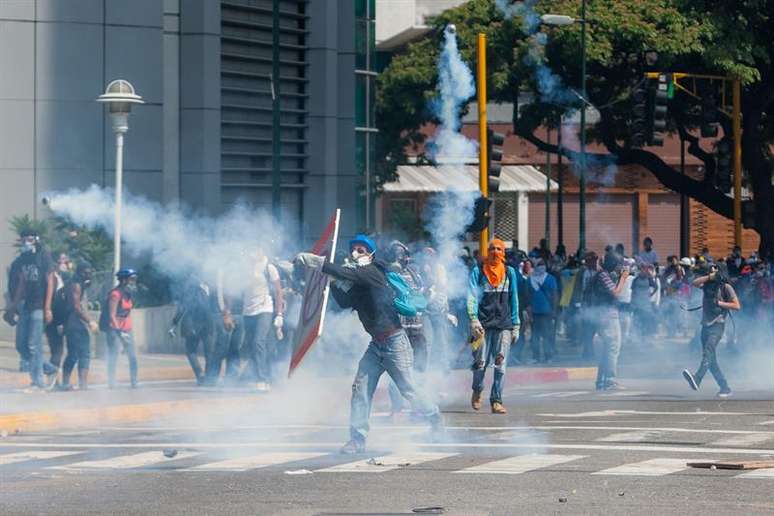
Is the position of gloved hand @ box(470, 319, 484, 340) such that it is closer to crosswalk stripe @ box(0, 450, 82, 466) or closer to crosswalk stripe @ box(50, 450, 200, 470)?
crosswalk stripe @ box(50, 450, 200, 470)

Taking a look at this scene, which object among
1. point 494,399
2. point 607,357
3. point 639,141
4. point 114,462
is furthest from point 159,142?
point 114,462

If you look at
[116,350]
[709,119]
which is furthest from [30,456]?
[709,119]

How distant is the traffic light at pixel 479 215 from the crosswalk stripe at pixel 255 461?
1009cm

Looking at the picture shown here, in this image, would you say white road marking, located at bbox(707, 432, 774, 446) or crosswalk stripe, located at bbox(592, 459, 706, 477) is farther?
white road marking, located at bbox(707, 432, 774, 446)

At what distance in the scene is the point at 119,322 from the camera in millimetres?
20719

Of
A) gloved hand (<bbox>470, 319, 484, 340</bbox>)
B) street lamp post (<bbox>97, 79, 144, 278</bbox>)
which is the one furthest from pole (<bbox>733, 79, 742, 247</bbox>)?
gloved hand (<bbox>470, 319, 484, 340</bbox>)

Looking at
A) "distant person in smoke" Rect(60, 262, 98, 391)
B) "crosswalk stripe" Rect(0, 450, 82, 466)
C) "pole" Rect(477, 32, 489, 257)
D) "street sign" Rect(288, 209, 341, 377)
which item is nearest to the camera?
"crosswalk stripe" Rect(0, 450, 82, 466)

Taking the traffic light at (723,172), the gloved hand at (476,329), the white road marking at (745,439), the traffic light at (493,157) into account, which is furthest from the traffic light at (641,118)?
the white road marking at (745,439)

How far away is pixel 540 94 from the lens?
41.4 metres

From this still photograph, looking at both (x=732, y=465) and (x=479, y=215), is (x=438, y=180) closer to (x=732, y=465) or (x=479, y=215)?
(x=479, y=215)

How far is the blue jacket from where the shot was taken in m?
17.2

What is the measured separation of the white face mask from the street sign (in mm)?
198

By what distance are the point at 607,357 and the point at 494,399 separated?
165 inches

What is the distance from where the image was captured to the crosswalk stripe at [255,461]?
42.1ft
